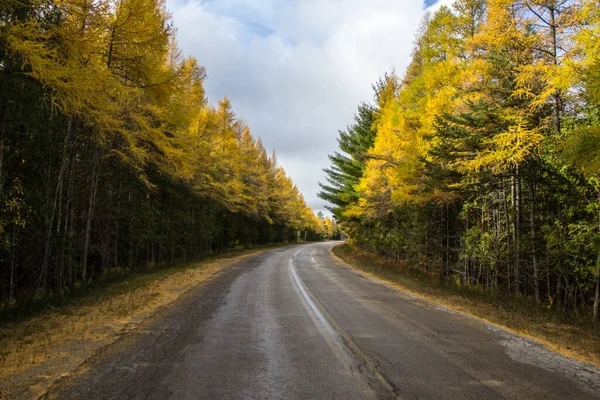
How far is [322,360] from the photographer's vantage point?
461 centimetres

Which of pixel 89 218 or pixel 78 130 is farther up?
pixel 78 130

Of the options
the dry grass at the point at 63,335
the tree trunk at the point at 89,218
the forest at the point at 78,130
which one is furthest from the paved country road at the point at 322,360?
the tree trunk at the point at 89,218

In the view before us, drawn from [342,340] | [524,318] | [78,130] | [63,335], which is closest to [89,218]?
[78,130]

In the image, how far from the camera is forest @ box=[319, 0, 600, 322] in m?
7.96

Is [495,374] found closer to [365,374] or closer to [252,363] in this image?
[365,374]

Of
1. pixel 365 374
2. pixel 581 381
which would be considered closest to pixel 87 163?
pixel 365 374

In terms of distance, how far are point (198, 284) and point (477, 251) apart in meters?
9.94

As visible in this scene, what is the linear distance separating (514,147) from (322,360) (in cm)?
717

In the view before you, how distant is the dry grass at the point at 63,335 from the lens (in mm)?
3963

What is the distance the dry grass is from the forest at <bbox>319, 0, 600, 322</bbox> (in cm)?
770

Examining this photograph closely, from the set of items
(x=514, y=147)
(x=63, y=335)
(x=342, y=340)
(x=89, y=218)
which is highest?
(x=514, y=147)

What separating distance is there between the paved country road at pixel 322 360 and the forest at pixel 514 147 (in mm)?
3314

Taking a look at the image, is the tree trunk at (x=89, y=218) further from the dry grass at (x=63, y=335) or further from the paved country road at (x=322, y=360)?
the paved country road at (x=322, y=360)

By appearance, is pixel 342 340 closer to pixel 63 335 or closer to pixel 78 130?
pixel 63 335
